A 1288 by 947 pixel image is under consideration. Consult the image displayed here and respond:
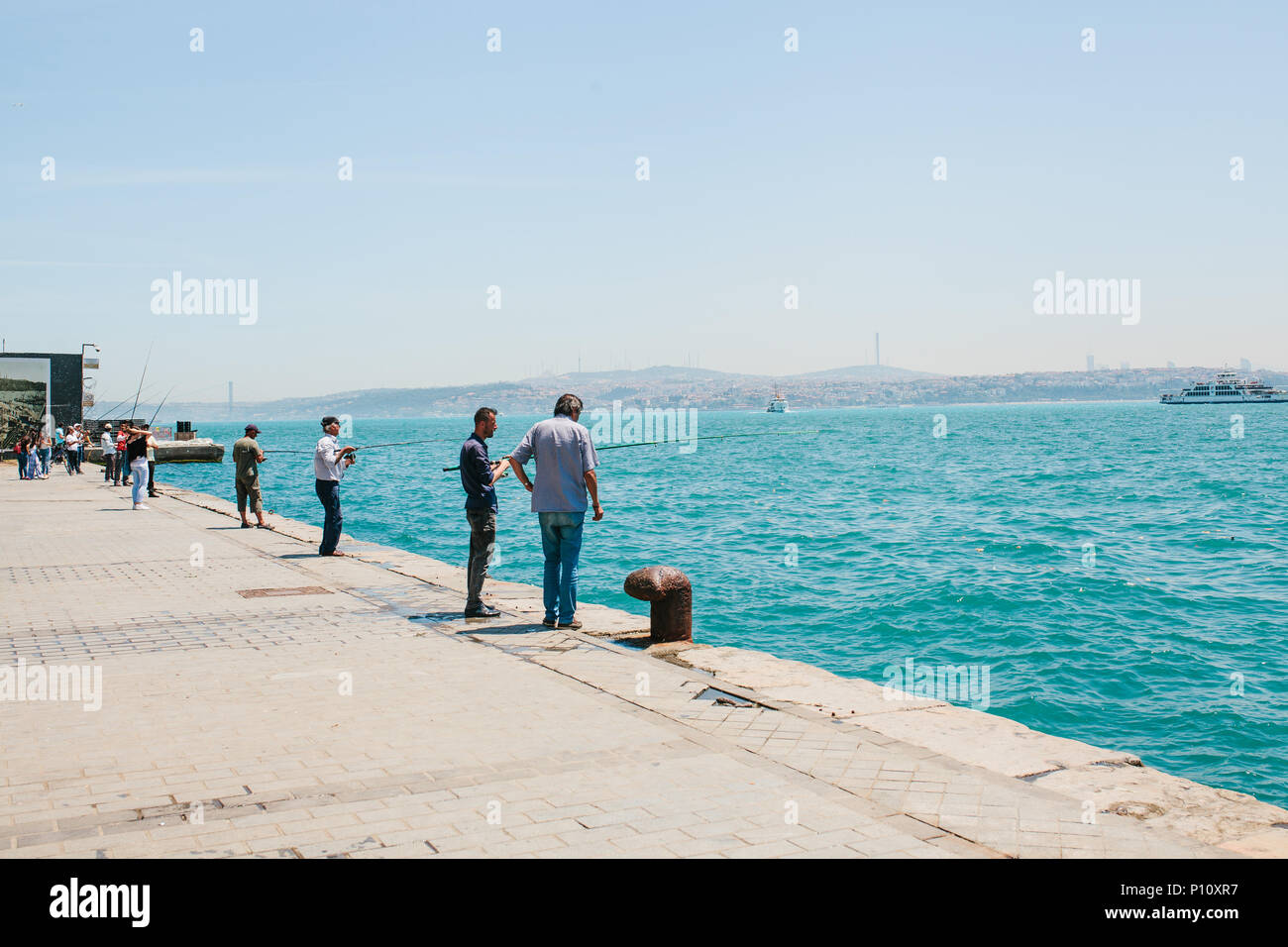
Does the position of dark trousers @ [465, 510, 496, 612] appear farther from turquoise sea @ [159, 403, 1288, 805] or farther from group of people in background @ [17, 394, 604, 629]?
turquoise sea @ [159, 403, 1288, 805]

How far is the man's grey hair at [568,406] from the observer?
8.80 m

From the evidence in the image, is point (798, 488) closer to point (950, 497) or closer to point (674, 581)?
point (950, 497)

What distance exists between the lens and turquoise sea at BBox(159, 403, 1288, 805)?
10.9 m

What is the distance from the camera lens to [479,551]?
9.55m

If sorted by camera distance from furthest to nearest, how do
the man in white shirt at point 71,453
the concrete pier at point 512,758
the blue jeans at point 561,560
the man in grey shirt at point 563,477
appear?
the man in white shirt at point 71,453 < the blue jeans at point 561,560 < the man in grey shirt at point 563,477 < the concrete pier at point 512,758

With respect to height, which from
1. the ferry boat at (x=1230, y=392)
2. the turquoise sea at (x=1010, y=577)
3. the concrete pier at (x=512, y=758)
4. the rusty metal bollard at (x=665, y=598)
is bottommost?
the turquoise sea at (x=1010, y=577)

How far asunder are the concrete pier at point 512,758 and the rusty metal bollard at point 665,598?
356mm

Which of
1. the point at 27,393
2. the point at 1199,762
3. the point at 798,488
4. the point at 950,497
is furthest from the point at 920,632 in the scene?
the point at 27,393

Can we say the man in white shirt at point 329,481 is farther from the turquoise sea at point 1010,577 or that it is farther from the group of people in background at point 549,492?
the group of people in background at point 549,492

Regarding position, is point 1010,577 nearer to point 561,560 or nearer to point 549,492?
point 561,560

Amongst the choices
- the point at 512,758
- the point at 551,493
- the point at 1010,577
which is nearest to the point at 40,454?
the point at 1010,577

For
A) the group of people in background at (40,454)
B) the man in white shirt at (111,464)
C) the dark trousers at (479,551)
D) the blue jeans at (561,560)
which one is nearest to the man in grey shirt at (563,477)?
the blue jeans at (561,560)
